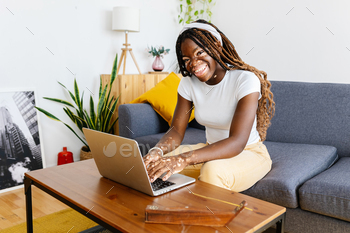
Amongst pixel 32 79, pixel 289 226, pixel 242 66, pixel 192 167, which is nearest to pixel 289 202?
pixel 289 226

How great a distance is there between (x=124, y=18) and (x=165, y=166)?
2.11m

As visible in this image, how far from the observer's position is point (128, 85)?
2.97 m

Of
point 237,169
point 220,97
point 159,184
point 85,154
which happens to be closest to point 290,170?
point 237,169

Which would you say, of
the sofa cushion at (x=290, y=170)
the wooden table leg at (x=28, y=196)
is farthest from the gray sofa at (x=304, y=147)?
the wooden table leg at (x=28, y=196)

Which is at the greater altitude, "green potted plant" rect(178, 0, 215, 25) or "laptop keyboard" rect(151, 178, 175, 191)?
"green potted plant" rect(178, 0, 215, 25)

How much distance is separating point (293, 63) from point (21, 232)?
2.63 meters

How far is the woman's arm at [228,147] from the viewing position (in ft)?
4.16

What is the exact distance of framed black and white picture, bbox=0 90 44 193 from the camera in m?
2.50

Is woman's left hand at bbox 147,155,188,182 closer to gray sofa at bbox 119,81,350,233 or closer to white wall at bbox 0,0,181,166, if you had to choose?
gray sofa at bbox 119,81,350,233

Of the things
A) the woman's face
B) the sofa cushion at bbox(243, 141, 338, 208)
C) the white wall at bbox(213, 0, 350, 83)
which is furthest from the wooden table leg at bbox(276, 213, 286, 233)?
the white wall at bbox(213, 0, 350, 83)

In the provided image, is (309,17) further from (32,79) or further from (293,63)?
(32,79)

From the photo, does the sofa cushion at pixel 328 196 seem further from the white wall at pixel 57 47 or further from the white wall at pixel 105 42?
the white wall at pixel 57 47

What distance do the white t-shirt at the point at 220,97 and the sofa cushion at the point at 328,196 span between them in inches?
13.7

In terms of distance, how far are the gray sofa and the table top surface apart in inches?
21.0
